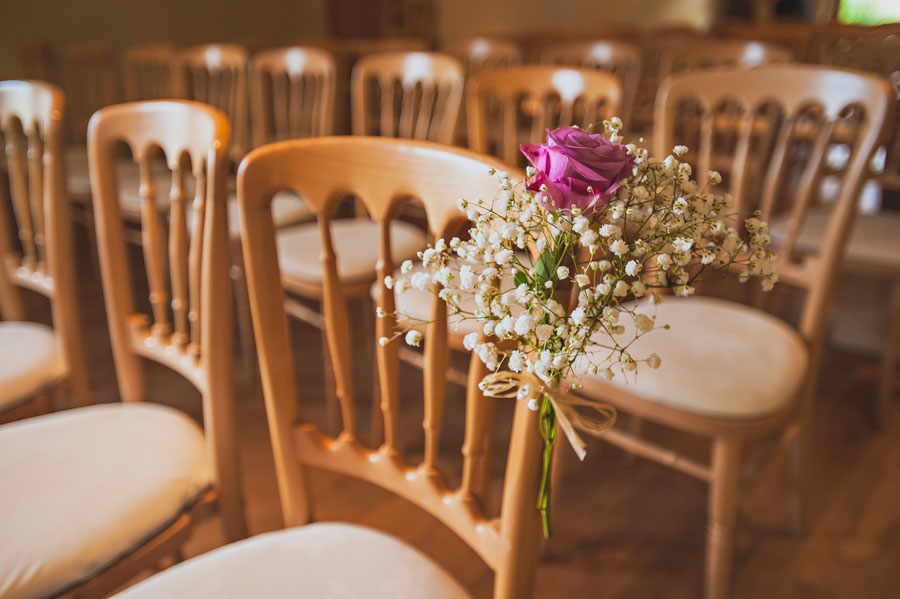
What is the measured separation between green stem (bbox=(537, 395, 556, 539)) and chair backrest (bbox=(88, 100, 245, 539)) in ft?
1.65

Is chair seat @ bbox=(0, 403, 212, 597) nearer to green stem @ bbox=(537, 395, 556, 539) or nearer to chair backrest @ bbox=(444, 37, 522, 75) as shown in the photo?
green stem @ bbox=(537, 395, 556, 539)

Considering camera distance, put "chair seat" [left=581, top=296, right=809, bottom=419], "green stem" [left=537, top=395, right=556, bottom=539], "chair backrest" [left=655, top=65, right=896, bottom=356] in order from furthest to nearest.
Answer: "chair backrest" [left=655, top=65, right=896, bottom=356]
"chair seat" [left=581, top=296, right=809, bottom=419]
"green stem" [left=537, top=395, right=556, bottom=539]

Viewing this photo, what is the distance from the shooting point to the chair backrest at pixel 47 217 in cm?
118

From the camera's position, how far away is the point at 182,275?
3.39 feet

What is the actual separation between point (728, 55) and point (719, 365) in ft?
5.08

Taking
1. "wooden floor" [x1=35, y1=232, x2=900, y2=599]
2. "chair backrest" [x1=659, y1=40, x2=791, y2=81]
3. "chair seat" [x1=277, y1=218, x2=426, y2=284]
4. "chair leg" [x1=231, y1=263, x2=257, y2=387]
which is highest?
"chair backrest" [x1=659, y1=40, x2=791, y2=81]

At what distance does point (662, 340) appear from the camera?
1.23 m

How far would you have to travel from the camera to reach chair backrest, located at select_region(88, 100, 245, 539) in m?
0.91

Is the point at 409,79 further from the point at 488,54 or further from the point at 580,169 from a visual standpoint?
the point at 580,169

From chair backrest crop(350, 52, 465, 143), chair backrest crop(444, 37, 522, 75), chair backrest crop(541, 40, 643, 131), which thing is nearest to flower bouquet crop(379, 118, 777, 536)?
chair backrest crop(350, 52, 465, 143)

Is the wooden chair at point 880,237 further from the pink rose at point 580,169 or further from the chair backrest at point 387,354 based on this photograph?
the pink rose at point 580,169

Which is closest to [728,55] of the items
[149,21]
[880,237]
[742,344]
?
[880,237]

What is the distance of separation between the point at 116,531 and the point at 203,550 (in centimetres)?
66

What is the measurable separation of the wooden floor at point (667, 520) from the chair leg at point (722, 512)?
0.48 ft
